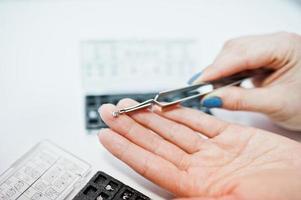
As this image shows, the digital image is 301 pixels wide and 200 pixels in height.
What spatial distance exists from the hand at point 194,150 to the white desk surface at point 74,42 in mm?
45

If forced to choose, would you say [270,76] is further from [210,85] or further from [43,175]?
[43,175]

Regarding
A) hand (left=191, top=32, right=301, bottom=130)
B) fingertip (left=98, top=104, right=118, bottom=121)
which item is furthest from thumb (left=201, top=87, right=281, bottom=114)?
fingertip (left=98, top=104, right=118, bottom=121)

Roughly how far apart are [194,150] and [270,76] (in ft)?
0.77

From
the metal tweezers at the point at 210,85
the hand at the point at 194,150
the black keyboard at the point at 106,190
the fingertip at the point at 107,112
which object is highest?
the metal tweezers at the point at 210,85

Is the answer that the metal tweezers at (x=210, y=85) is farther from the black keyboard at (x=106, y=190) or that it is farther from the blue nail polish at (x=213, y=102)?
the black keyboard at (x=106, y=190)

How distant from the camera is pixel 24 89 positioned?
73cm

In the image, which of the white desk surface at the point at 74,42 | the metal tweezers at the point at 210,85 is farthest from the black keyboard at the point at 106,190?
the metal tweezers at the point at 210,85

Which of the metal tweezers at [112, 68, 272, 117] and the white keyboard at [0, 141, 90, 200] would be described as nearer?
the white keyboard at [0, 141, 90, 200]

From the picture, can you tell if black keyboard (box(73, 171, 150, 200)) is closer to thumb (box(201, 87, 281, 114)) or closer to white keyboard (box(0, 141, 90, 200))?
white keyboard (box(0, 141, 90, 200))

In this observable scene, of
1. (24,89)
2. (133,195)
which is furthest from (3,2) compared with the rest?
(133,195)

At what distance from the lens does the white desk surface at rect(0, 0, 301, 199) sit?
64cm

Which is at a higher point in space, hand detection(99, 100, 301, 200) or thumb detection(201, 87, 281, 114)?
thumb detection(201, 87, 281, 114)

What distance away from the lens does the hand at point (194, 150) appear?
0.53 meters

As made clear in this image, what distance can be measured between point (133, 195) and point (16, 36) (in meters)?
0.53
